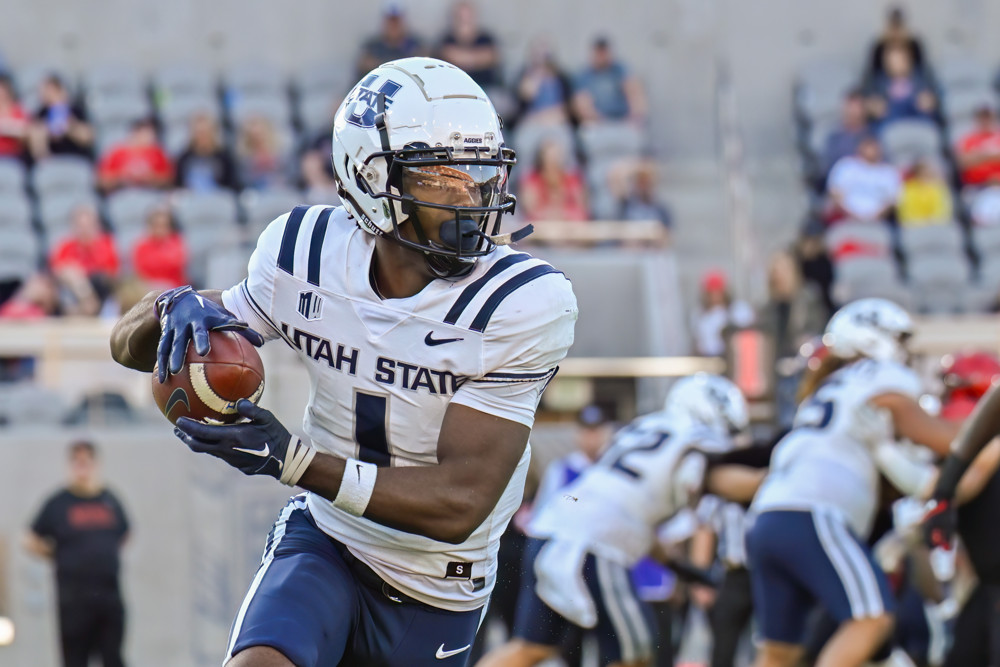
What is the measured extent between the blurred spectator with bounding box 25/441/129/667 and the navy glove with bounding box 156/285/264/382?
502cm

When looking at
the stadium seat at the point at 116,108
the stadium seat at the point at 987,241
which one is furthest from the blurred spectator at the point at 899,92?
the stadium seat at the point at 116,108

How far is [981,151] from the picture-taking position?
11.9 metres

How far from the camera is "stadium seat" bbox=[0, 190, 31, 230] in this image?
10875mm

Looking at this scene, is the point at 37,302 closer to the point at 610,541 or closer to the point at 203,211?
the point at 203,211

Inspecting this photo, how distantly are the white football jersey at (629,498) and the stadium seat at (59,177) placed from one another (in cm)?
591

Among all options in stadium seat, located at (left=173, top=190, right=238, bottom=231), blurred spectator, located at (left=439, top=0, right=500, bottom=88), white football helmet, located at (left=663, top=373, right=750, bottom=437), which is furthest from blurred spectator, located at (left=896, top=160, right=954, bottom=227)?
stadium seat, located at (left=173, top=190, right=238, bottom=231)

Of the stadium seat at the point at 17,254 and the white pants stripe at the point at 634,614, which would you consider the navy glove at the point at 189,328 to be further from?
the stadium seat at the point at 17,254

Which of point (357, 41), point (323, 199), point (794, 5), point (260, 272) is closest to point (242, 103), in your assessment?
point (357, 41)

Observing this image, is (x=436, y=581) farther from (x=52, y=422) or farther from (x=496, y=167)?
(x=52, y=422)

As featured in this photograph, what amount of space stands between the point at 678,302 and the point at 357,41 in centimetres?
490

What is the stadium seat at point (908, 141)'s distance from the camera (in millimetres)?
12234

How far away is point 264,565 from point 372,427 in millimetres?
382

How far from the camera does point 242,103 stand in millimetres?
12516

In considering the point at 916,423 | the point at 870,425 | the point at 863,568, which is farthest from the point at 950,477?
the point at 870,425
